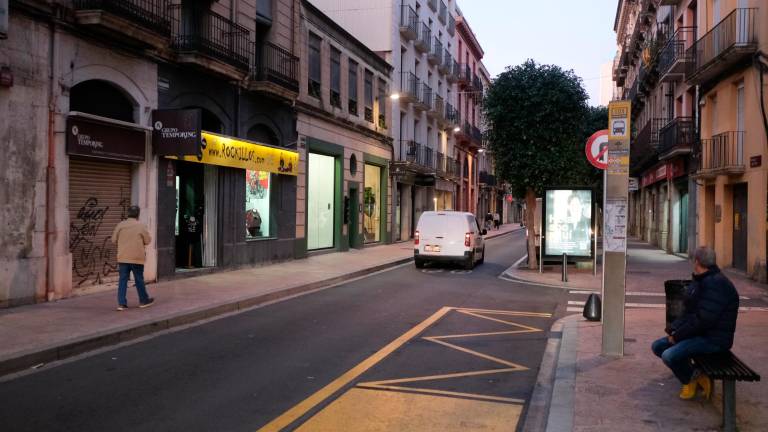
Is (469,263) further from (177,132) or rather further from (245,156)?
(177,132)

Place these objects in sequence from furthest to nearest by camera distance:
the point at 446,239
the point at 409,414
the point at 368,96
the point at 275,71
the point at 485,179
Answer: the point at 485,179 < the point at 368,96 < the point at 446,239 < the point at 275,71 < the point at 409,414

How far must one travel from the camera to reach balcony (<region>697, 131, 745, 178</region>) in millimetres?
17984

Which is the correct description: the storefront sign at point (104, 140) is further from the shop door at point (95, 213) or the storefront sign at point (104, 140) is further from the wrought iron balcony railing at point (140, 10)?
the wrought iron balcony railing at point (140, 10)

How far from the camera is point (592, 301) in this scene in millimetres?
10180

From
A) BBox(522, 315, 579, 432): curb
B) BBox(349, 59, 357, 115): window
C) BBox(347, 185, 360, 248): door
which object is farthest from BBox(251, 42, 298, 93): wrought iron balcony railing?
BBox(522, 315, 579, 432): curb

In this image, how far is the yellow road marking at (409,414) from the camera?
16.6 feet

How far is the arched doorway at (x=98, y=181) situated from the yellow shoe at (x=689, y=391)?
33.8 ft

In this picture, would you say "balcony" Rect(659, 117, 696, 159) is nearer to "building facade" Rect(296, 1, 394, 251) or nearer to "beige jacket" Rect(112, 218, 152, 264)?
"building facade" Rect(296, 1, 394, 251)

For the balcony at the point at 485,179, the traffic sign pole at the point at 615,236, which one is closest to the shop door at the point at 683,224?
the traffic sign pole at the point at 615,236

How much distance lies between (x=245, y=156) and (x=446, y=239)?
6.43 metres

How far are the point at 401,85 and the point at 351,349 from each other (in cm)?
2602

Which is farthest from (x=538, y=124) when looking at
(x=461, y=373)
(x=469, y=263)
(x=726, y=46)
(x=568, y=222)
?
(x=461, y=373)

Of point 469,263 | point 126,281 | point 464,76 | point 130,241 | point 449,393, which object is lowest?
point 449,393

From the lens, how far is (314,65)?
22.5m
